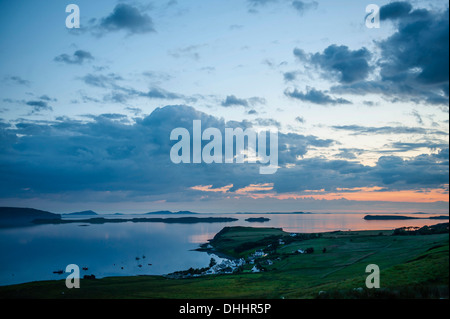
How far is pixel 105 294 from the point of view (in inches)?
1676

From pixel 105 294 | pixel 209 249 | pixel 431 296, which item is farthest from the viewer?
pixel 209 249

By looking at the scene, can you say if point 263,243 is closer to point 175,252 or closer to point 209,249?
point 209,249

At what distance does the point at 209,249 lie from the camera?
417 feet

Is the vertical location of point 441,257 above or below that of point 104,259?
above

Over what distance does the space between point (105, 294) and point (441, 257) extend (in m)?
40.0

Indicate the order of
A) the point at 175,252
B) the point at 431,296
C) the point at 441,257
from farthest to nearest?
the point at 175,252 < the point at 441,257 < the point at 431,296

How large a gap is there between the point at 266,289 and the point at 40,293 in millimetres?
29805

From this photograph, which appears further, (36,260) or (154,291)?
(36,260)

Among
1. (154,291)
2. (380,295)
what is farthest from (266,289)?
(380,295)

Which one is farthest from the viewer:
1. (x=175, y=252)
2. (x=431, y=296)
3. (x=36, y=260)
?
(x=175, y=252)

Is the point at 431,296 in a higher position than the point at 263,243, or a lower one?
higher
